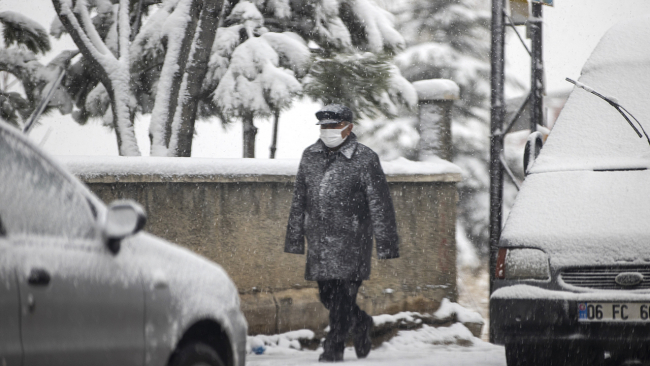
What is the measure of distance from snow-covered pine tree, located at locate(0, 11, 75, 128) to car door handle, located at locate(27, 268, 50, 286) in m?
9.73

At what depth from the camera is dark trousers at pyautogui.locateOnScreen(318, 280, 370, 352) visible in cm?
589

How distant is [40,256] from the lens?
8.21 feet

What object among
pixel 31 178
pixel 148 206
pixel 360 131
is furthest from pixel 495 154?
pixel 360 131

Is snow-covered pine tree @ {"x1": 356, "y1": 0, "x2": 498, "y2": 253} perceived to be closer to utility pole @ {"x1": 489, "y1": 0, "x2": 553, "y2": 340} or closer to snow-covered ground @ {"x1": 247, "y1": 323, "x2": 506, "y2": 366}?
utility pole @ {"x1": 489, "y1": 0, "x2": 553, "y2": 340}

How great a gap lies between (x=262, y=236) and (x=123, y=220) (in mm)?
4290

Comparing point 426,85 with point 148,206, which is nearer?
point 148,206

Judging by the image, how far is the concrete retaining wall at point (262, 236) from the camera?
677cm

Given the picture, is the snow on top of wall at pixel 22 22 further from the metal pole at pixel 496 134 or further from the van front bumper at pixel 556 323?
the van front bumper at pixel 556 323

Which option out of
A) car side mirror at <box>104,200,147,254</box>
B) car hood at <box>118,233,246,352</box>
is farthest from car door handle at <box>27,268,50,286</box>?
car hood at <box>118,233,246,352</box>

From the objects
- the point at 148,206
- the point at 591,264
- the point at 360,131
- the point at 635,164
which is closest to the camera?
the point at 591,264

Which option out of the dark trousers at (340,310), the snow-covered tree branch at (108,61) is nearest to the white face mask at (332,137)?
the dark trousers at (340,310)

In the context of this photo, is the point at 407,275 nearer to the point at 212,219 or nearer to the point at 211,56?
the point at 212,219

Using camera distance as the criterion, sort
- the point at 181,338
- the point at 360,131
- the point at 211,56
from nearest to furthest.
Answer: the point at 181,338 → the point at 211,56 → the point at 360,131

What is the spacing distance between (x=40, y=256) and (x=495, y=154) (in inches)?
240
